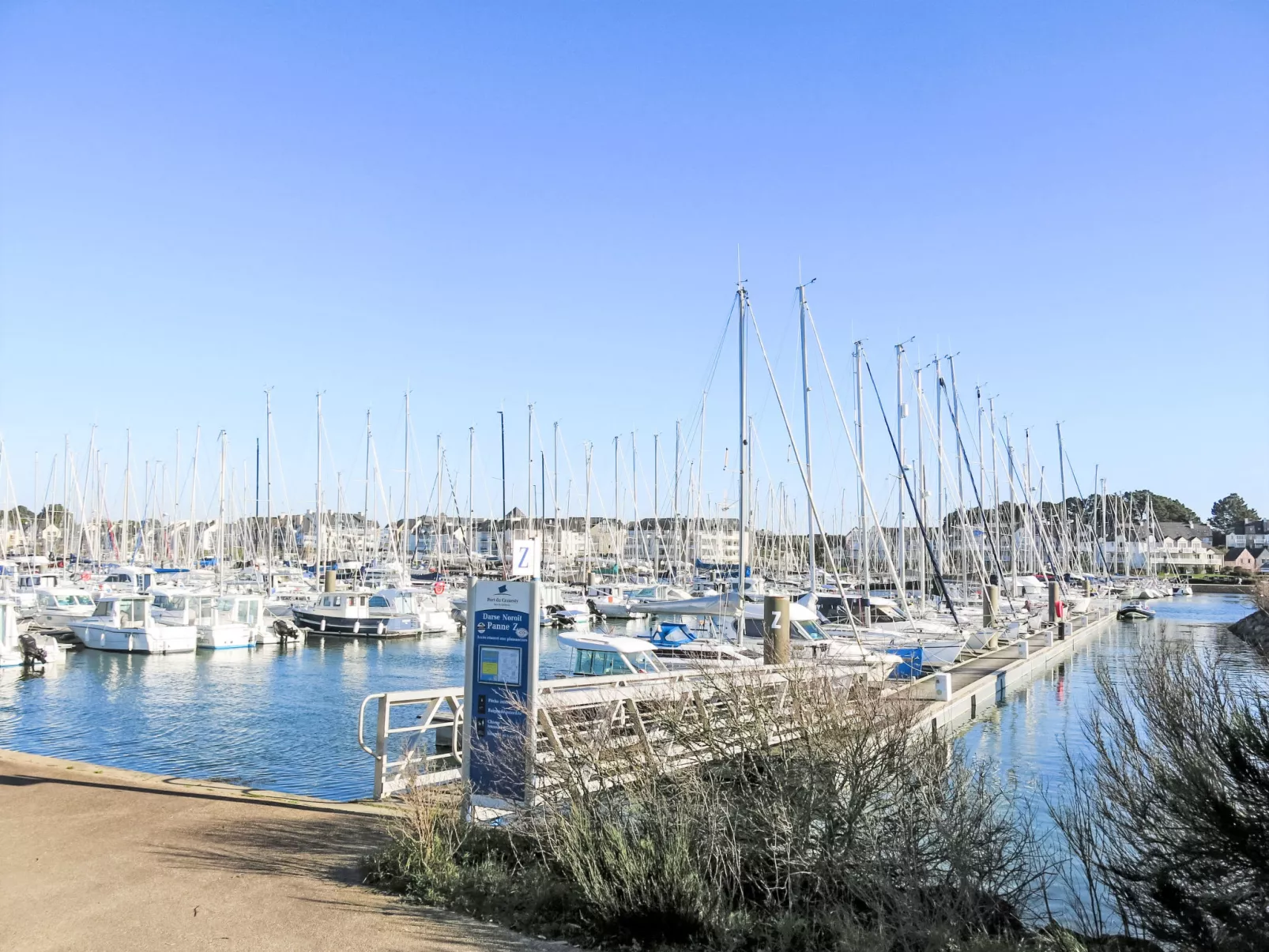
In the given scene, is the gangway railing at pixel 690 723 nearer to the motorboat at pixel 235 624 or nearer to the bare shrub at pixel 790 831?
the bare shrub at pixel 790 831

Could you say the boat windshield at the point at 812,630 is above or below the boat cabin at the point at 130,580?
below

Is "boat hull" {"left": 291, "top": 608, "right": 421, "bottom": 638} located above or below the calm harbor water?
above

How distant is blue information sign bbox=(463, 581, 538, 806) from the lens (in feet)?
36.5

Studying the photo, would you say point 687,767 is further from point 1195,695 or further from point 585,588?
point 585,588

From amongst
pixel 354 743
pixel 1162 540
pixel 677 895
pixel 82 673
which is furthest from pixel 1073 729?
pixel 1162 540

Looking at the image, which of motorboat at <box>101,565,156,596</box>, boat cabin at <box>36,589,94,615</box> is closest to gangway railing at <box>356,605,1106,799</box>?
boat cabin at <box>36,589,94,615</box>

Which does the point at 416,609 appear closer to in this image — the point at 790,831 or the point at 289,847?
the point at 289,847

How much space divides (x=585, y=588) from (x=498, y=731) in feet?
213

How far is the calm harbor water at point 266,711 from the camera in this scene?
→ 22344 millimetres

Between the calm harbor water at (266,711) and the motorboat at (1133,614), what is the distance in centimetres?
2290

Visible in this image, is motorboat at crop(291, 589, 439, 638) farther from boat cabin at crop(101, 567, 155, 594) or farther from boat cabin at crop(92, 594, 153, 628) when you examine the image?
boat cabin at crop(101, 567, 155, 594)

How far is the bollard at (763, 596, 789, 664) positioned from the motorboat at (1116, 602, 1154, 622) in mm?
54800

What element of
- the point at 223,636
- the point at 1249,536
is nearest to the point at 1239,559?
the point at 1249,536

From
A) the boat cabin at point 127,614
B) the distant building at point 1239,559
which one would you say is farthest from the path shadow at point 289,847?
the distant building at point 1239,559
